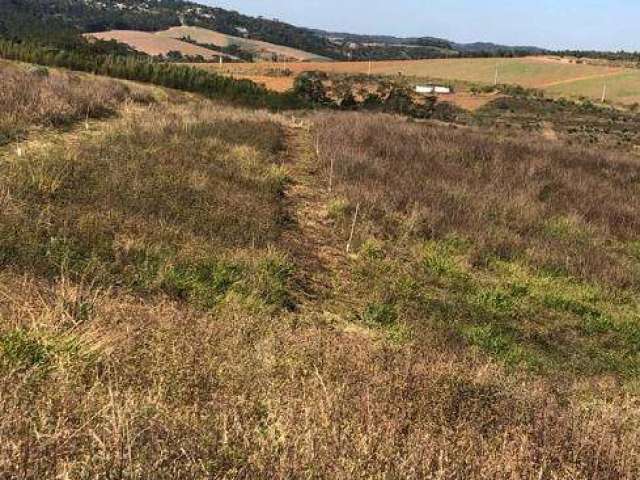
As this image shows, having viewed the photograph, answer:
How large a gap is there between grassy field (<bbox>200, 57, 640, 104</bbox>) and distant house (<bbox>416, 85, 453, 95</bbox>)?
980 cm

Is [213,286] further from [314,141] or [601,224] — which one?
[314,141]

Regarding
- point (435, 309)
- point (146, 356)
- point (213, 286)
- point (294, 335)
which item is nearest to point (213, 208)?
point (213, 286)

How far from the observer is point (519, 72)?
313 ft

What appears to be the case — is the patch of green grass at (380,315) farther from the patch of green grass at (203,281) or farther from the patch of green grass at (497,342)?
the patch of green grass at (203,281)

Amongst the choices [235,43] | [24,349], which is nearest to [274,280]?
[24,349]

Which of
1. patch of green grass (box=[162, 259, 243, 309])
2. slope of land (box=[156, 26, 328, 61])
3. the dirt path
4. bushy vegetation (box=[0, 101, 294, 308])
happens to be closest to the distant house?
slope of land (box=[156, 26, 328, 61])

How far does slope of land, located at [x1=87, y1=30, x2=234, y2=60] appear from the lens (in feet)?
351

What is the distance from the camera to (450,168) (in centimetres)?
1599

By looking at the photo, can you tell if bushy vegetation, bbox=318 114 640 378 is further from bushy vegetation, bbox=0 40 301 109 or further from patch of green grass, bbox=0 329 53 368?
bushy vegetation, bbox=0 40 301 109

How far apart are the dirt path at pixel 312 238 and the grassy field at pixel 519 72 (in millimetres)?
70125

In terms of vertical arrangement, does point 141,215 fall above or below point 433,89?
below

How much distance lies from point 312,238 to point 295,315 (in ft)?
10.3

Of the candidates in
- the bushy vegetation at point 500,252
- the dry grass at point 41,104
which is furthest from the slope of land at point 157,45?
the bushy vegetation at point 500,252

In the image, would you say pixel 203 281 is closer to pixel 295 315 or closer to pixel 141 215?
pixel 295 315
